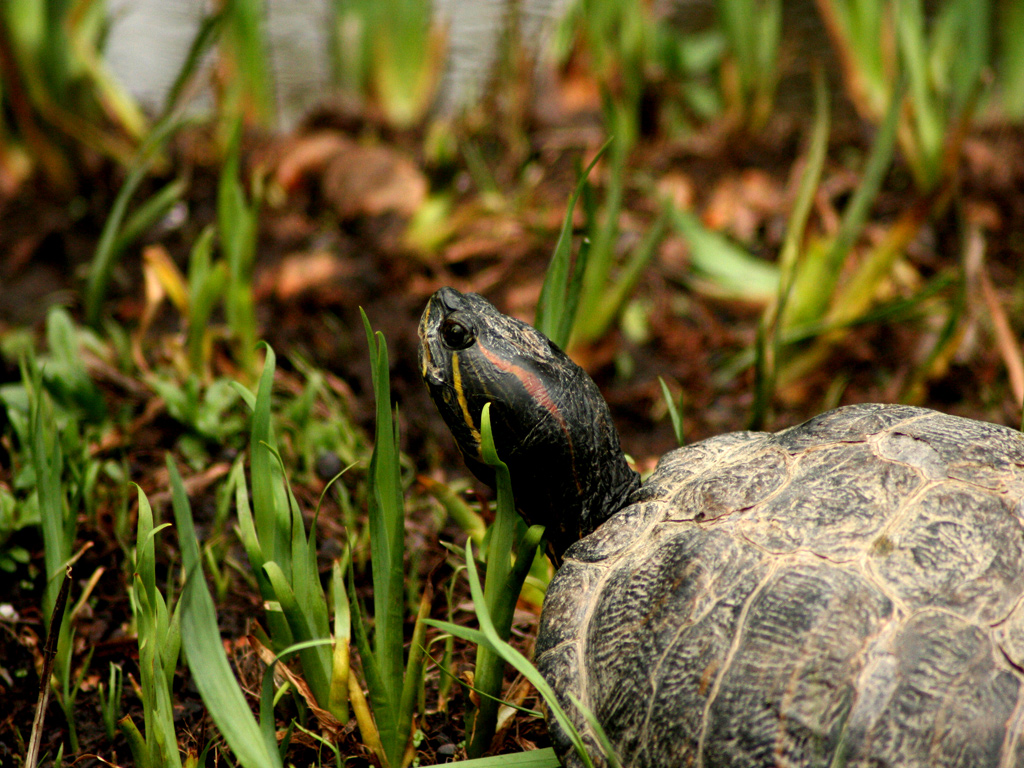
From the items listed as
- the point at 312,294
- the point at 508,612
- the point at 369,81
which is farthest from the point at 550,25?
the point at 508,612

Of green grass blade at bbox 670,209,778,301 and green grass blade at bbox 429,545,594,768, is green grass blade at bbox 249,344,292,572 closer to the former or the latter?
green grass blade at bbox 429,545,594,768

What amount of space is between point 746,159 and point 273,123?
2.09m

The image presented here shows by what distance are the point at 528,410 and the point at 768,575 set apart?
43cm

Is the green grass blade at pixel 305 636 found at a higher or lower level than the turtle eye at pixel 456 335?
lower

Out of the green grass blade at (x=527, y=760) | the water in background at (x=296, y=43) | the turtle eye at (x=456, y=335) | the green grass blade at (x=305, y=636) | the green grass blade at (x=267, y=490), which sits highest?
the water in background at (x=296, y=43)

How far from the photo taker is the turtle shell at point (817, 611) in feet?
3.06

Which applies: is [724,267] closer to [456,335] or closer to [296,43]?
[456,335]

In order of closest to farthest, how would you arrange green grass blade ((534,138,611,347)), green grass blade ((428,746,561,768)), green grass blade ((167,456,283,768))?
green grass blade ((167,456,283,768)), green grass blade ((428,746,561,768)), green grass blade ((534,138,611,347))

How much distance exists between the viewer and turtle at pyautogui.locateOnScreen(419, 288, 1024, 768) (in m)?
0.94

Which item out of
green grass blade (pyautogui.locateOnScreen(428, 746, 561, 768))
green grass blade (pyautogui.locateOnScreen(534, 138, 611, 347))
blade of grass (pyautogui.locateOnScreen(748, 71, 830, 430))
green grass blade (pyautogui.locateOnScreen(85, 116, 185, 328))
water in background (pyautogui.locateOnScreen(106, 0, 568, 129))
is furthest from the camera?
water in background (pyautogui.locateOnScreen(106, 0, 568, 129))

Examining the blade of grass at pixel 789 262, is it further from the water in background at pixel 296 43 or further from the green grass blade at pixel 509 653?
the water in background at pixel 296 43

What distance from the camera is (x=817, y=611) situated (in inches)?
39.0

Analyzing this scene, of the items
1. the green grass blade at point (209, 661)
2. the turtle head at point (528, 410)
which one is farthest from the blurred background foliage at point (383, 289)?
the turtle head at point (528, 410)

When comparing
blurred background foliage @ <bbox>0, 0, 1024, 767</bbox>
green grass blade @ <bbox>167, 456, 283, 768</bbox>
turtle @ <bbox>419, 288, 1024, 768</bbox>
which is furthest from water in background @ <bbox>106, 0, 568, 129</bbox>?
green grass blade @ <bbox>167, 456, 283, 768</bbox>
